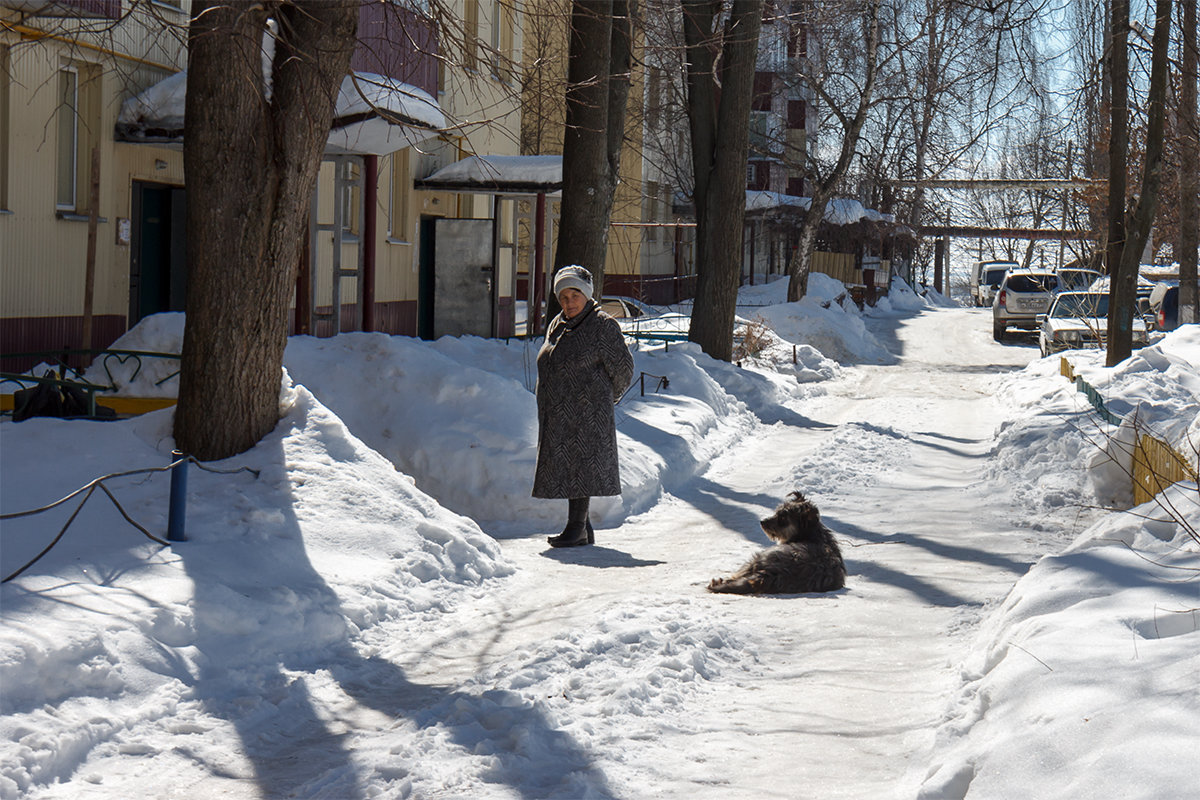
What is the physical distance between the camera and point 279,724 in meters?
4.67

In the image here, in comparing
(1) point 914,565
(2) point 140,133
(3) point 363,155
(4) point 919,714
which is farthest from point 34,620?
(3) point 363,155

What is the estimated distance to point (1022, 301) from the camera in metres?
34.2

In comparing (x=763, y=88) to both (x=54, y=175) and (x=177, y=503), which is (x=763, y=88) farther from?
(x=177, y=503)

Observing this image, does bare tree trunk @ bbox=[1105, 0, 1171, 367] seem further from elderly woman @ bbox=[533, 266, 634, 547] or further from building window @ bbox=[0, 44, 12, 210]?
building window @ bbox=[0, 44, 12, 210]

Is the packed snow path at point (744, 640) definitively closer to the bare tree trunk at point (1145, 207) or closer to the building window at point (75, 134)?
the building window at point (75, 134)

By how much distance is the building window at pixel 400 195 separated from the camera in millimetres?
21750

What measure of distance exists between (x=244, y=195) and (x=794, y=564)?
3750 millimetres

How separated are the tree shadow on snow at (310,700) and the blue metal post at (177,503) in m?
0.12

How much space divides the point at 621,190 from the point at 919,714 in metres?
36.5

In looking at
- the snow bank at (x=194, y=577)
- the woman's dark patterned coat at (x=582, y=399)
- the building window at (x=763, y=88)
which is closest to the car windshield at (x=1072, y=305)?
the building window at (x=763, y=88)

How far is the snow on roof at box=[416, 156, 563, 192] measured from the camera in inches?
816

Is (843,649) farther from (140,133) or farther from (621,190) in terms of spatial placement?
(621,190)

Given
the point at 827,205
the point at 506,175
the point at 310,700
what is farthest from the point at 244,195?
the point at 827,205

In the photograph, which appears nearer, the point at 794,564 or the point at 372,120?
the point at 794,564
